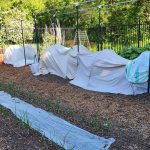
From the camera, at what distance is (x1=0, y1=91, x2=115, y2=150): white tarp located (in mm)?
4223

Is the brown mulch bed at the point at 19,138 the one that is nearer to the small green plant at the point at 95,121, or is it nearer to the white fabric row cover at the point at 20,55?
the small green plant at the point at 95,121

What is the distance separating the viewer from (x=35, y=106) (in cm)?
619

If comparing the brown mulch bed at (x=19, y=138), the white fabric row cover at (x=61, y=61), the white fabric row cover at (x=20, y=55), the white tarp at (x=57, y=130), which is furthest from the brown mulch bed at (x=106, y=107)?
the white fabric row cover at (x=20, y=55)

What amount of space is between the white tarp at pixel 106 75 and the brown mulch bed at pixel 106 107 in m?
0.22

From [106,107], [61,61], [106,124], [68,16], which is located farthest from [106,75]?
[68,16]

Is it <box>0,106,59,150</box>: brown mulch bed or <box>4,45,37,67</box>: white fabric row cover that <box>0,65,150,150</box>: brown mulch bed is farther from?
<box>4,45,37,67</box>: white fabric row cover

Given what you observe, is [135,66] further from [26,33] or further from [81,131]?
[26,33]

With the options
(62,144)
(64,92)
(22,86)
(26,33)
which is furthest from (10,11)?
(62,144)

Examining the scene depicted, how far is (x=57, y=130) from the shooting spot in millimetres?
4828

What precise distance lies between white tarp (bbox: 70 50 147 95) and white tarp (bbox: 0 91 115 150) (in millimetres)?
1768

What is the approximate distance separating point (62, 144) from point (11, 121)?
1.36 metres

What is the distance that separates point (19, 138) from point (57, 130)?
0.59 metres

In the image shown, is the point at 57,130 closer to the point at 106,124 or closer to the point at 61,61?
the point at 106,124

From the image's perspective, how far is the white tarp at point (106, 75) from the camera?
6.81 metres
